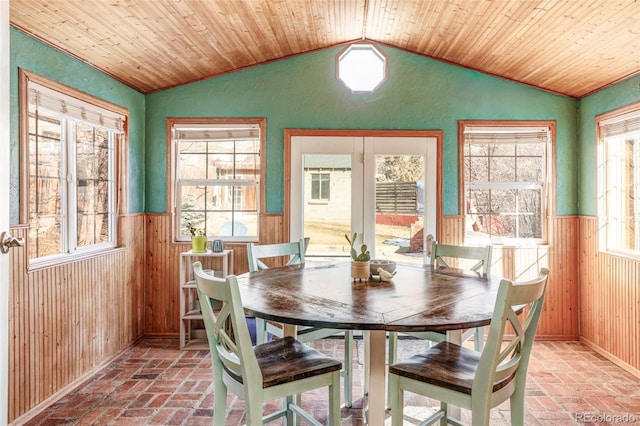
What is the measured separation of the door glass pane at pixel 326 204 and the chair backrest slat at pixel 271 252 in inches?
37.7

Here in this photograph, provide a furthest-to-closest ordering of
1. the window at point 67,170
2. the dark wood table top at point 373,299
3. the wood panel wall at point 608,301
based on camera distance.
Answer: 1. the wood panel wall at point 608,301
2. the window at point 67,170
3. the dark wood table top at point 373,299

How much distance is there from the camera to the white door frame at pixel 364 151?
412 cm

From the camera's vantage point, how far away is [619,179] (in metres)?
3.66

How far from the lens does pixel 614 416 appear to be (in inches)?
104

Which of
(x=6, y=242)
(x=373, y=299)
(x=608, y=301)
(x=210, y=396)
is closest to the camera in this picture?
(x=6, y=242)

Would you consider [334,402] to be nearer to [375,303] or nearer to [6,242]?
[375,303]

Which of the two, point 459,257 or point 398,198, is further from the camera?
point 398,198

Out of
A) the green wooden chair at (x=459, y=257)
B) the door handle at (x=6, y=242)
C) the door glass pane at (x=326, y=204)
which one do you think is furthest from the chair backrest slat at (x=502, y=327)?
the door glass pane at (x=326, y=204)

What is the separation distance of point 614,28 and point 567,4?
0.41 meters

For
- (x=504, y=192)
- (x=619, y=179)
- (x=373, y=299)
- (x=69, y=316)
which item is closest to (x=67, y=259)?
(x=69, y=316)

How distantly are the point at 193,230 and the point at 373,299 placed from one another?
2.45 meters

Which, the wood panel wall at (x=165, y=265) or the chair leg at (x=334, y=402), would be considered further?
the wood panel wall at (x=165, y=265)

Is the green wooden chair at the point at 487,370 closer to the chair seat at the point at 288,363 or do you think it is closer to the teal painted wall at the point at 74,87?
the chair seat at the point at 288,363

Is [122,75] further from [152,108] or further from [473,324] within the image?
[473,324]
